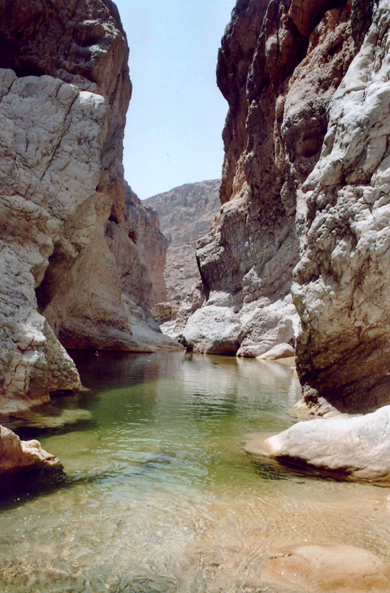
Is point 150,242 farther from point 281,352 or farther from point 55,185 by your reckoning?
point 55,185

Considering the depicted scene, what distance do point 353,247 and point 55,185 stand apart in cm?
890

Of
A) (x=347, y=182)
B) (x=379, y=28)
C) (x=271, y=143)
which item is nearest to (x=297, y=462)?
(x=347, y=182)

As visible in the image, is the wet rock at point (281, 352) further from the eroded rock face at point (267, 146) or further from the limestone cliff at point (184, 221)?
the limestone cliff at point (184, 221)

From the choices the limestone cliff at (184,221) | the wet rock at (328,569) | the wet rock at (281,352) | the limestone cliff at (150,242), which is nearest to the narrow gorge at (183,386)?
the wet rock at (328,569)

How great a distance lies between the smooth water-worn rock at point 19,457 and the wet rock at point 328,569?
2978 millimetres

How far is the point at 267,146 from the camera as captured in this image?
2708 centimetres

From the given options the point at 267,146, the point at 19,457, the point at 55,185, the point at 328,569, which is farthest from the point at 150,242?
the point at 328,569

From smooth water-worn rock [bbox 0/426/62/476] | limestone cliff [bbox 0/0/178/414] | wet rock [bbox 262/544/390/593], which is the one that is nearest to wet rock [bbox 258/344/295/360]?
limestone cliff [bbox 0/0/178/414]

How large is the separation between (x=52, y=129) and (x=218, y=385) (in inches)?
365

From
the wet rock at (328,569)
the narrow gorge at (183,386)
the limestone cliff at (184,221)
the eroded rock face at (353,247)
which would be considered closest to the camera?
the wet rock at (328,569)

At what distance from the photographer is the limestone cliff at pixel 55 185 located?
8883 mm

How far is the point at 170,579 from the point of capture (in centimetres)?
295

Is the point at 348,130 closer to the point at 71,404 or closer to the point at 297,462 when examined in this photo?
the point at 297,462

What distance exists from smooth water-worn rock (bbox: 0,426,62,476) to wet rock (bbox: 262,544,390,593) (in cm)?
298
